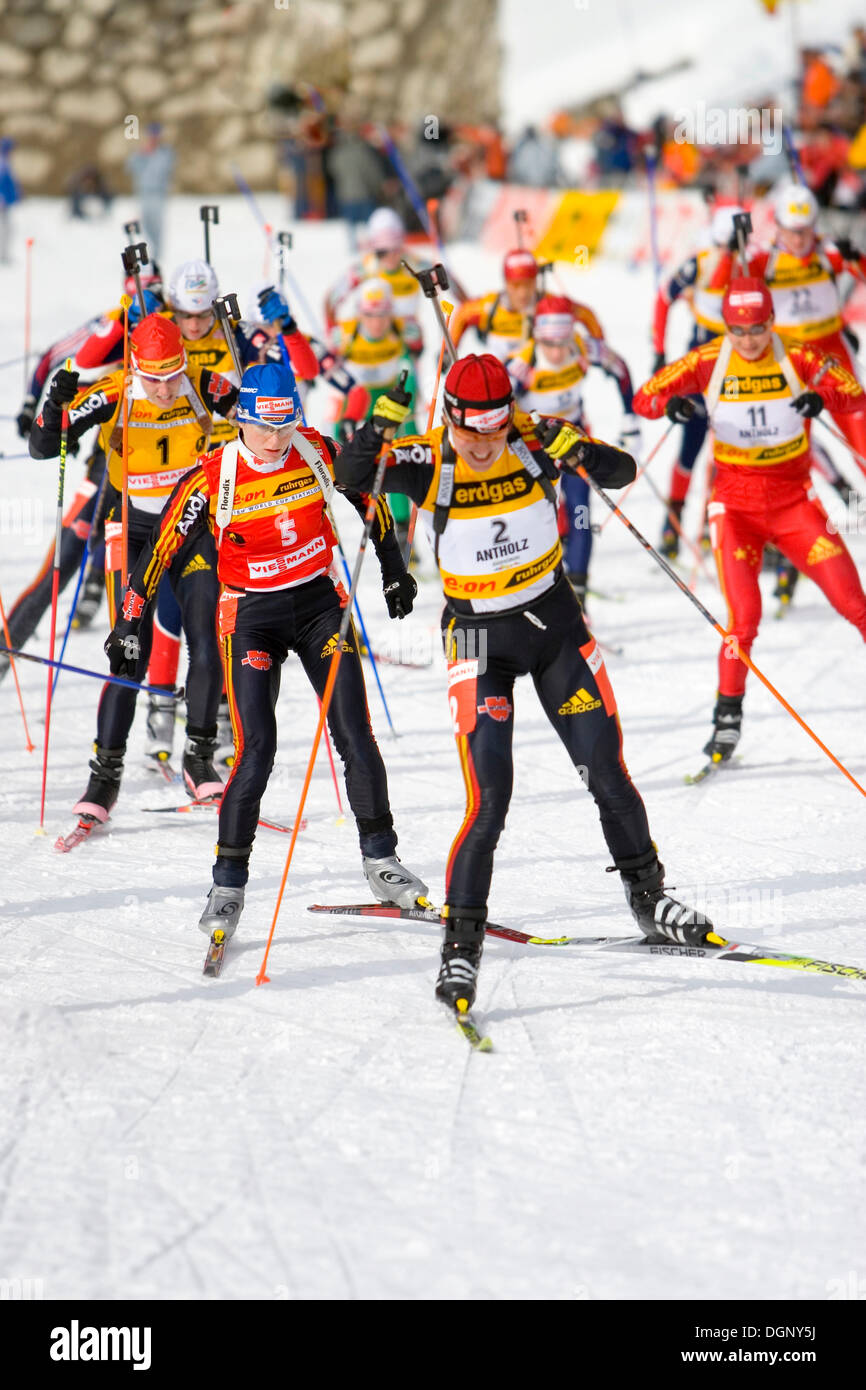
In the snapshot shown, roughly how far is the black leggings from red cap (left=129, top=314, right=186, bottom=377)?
227cm

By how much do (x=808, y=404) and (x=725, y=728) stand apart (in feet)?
5.75

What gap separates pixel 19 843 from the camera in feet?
24.0

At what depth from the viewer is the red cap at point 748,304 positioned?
7445 millimetres

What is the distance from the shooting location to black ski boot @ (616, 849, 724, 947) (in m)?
5.69

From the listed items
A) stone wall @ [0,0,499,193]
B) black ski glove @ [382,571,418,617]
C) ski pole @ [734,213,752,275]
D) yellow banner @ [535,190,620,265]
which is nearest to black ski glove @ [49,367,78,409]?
black ski glove @ [382,571,418,617]

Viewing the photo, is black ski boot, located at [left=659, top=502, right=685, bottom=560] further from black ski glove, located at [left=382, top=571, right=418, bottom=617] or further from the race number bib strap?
the race number bib strap

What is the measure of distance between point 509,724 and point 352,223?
18.1 m

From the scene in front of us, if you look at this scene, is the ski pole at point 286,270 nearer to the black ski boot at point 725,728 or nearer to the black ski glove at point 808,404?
the black ski glove at point 808,404

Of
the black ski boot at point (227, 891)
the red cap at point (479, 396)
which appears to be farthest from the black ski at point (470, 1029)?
the red cap at point (479, 396)

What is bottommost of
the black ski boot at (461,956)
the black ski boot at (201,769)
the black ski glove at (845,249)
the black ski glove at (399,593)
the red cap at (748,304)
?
the black ski boot at (201,769)

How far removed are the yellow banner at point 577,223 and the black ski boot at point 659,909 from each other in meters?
17.4

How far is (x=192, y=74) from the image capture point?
2697 centimetres

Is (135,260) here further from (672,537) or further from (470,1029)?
(672,537)
